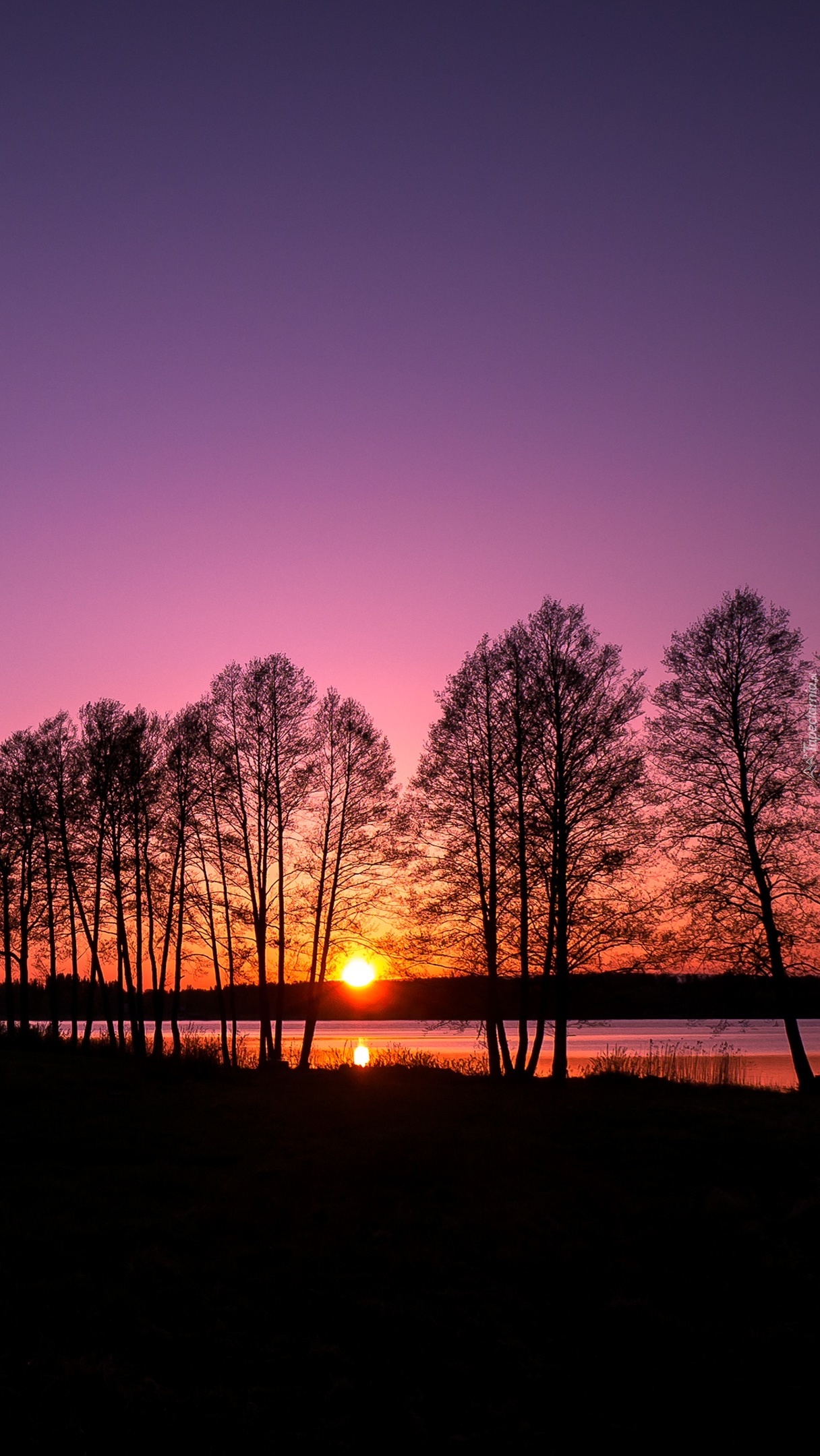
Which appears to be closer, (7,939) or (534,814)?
(534,814)

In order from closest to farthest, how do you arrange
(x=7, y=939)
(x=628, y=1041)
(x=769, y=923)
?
(x=769, y=923)
(x=7, y=939)
(x=628, y=1041)

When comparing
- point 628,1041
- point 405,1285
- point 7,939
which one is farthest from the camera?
point 628,1041

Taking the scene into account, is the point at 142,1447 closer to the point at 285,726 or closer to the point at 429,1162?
the point at 429,1162

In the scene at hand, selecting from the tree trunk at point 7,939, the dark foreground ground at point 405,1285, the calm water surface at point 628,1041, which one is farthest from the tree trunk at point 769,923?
the tree trunk at point 7,939

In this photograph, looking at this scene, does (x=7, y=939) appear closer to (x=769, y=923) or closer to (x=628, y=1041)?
(x=769, y=923)

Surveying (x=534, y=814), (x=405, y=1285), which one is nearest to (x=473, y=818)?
(x=534, y=814)

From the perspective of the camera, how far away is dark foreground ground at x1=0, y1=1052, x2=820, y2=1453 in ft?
22.4

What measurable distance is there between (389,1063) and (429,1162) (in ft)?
62.5

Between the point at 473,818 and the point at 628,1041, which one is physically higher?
the point at 473,818

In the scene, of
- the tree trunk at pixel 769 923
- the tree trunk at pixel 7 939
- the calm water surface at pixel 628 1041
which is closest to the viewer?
the tree trunk at pixel 769 923

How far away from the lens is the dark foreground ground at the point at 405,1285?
22.4 feet

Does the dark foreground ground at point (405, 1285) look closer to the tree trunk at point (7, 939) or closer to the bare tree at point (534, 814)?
the bare tree at point (534, 814)

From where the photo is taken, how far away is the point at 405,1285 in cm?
955

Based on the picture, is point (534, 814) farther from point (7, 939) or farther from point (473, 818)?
point (7, 939)
